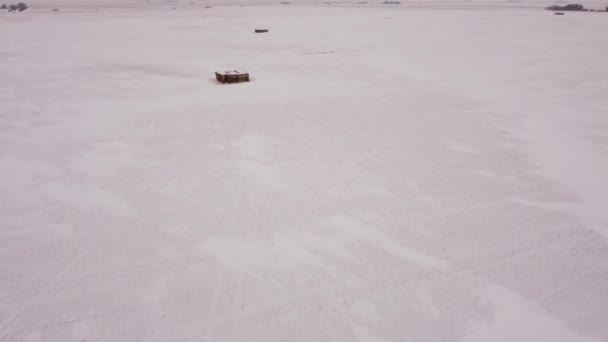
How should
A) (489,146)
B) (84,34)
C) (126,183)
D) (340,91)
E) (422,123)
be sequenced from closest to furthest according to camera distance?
(126,183) → (489,146) → (422,123) → (340,91) → (84,34)

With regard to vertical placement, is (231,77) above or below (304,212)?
above

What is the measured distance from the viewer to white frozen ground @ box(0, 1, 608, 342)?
3.73m

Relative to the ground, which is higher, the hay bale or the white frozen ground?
the hay bale

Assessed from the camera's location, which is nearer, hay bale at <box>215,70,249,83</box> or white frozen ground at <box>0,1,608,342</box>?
white frozen ground at <box>0,1,608,342</box>

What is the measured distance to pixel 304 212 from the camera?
5.31 metres

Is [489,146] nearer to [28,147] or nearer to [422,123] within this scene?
[422,123]

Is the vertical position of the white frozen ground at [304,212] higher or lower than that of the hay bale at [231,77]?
lower

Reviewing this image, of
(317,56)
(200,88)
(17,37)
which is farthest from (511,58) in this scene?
(17,37)

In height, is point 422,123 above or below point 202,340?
above

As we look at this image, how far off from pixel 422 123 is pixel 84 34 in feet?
78.7

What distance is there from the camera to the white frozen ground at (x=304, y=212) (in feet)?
12.2

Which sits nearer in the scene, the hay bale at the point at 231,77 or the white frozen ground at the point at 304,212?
the white frozen ground at the point at 304,212

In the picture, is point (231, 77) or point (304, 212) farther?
point (231, 77)

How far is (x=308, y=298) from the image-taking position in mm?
3902
